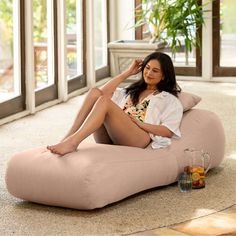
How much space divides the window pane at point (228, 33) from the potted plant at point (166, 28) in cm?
27

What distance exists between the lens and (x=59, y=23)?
7258mm

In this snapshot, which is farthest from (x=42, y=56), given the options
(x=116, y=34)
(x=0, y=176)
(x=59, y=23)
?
(x=0, y=176)

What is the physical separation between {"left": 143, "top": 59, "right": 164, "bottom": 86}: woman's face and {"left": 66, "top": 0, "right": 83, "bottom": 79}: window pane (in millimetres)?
2981

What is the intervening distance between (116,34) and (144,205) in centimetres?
468

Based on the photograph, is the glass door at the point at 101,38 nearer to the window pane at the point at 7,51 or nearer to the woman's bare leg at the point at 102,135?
the window pane at the point at 7,51

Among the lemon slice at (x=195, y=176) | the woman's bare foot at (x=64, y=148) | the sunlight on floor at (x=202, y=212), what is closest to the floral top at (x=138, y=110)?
the lemon slice at (x=195, y=176)

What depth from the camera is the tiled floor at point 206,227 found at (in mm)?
3785

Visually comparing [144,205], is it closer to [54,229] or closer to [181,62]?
[54,229]

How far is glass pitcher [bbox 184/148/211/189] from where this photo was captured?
176 inches

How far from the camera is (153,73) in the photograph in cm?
466

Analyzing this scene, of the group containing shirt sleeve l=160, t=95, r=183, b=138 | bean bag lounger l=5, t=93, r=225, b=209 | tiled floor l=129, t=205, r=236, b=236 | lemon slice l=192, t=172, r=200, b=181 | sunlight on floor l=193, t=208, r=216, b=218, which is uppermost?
shirt sleeve l=160, t=95, r=183, b=138

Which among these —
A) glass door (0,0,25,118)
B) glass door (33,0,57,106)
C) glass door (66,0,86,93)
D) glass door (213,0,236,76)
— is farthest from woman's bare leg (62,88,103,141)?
glass door (213,0,236,76)

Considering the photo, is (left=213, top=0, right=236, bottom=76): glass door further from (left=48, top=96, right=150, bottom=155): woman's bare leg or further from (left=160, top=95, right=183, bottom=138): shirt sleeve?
(left=48, top=96, right=150, bottom=155): woman's bare leg

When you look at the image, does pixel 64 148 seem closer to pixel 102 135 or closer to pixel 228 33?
pixel 102 135
